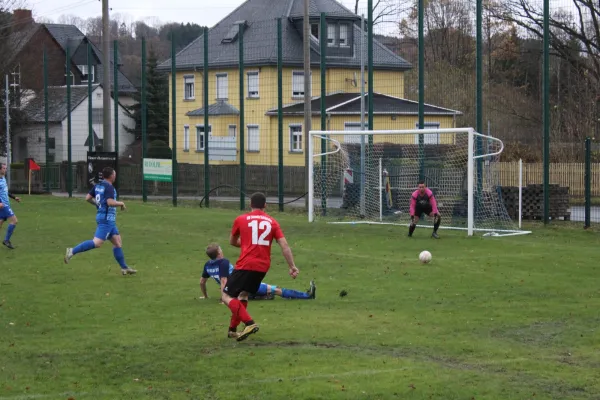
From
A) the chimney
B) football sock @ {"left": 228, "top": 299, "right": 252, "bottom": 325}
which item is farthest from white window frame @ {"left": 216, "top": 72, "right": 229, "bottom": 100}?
football sock @ {"left": 228, "top": 299, "right": 252, "bottom": 325}

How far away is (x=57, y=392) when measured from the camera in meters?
8.98

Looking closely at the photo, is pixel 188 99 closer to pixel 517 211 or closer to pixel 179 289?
pixel 517 211

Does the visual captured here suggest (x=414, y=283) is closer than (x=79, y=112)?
A: Yes

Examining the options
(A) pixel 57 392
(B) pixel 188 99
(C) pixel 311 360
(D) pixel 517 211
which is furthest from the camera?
(B) pixel 188 99

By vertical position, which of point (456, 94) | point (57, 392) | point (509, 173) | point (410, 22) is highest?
point (410, 22)

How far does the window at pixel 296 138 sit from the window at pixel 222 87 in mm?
4098

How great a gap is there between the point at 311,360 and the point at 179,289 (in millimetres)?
5901

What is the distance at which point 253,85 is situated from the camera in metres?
41.9

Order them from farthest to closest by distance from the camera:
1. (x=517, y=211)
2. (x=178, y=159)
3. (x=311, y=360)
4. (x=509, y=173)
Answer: (x=178, y=159)
(x=509, y=173)
(x=517, y=211)
(x=311, y=360)

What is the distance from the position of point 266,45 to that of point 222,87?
3.01 meters

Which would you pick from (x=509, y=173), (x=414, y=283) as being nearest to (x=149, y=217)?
(x=509, y=173)

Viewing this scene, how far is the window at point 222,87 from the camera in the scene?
138 ft

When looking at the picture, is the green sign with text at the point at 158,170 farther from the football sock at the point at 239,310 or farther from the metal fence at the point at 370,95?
the football sock at the point at 239,310

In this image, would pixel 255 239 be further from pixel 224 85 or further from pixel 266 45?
pixel 224 85
